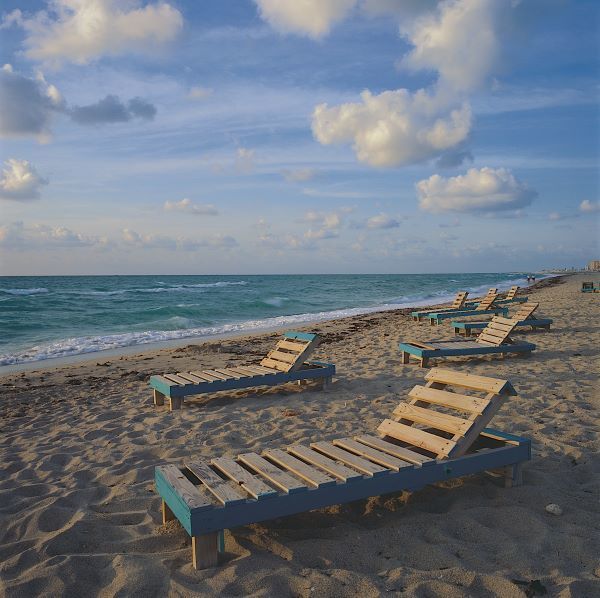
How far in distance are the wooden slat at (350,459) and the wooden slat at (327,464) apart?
0.19ft

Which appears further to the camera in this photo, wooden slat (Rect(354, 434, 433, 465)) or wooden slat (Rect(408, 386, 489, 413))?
wooden slat (Rect(408, 386, 489, 413))

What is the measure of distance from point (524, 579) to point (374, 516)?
1.10 m

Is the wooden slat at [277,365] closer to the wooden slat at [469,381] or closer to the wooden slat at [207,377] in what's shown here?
Result: the wooden slat at [207,377]

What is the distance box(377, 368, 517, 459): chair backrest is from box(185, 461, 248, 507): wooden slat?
1554 millimetres

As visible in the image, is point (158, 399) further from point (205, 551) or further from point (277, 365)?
point (205, 551)

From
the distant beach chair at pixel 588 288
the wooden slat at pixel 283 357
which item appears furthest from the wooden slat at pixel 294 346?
the distant beach chair at pixel 588 288

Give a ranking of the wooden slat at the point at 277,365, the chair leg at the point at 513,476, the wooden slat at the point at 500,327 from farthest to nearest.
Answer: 1. the wooden slat at the point at 500,327
2. the wooden slat at the point at 277,365
3. the chair leg at the point at 513,476

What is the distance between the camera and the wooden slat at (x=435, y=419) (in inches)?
163

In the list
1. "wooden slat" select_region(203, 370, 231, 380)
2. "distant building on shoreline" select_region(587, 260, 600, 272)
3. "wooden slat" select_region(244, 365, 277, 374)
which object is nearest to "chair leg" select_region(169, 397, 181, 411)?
"wooden slat" select_region(203, 370, 231, 380)

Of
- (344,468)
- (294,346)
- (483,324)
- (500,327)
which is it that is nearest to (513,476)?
(344,468)

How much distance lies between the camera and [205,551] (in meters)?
3.09

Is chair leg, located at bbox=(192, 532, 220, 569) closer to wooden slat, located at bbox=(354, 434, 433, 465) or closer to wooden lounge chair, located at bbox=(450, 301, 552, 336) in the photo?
wooden slat, located at bbox=(354, 434, 433, 465)

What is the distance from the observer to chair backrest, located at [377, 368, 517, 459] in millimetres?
4066

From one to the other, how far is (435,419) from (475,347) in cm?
535
